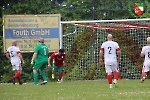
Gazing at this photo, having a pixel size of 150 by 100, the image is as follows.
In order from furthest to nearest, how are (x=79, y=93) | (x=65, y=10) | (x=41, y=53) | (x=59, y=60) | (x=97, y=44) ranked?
(x=65, y=10) < (x=97, y=44) < (x=59, y=60) < (x=41, y=53) < (x=79, y=93)

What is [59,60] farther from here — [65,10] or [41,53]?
[65,10]

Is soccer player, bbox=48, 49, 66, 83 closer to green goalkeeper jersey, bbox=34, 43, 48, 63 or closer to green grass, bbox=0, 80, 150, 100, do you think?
green goalkeeper jersey, bbox=34, 43, 48, 63

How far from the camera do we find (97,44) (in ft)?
89.5

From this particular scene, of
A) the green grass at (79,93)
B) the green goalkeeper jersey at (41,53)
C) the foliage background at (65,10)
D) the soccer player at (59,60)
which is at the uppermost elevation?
the foliage background at (65,10)

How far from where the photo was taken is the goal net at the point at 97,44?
26766 mm

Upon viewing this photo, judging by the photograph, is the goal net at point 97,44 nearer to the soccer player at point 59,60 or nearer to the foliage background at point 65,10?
the foliage background at point 65,10

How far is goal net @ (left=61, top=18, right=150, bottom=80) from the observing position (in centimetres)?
2677

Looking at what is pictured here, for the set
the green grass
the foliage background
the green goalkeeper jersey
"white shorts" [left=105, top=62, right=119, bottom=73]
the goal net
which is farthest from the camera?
the foliage background

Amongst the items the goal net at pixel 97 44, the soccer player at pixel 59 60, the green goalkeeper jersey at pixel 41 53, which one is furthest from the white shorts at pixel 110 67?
the goal net at pixel 97 44

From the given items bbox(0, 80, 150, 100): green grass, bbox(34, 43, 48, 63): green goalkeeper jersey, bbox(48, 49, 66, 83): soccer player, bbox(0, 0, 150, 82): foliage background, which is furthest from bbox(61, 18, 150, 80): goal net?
bbox(0, 80, 150, 100): green grass

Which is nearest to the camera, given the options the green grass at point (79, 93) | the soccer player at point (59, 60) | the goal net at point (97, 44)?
the green grass at point (79, 93)

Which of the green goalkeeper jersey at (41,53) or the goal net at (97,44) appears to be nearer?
the green goalkeeper jersey at (41,53)

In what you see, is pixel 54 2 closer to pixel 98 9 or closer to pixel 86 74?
pixel 98 9

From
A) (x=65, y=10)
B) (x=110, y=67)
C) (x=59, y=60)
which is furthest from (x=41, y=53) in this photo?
(x=65, y=10)
